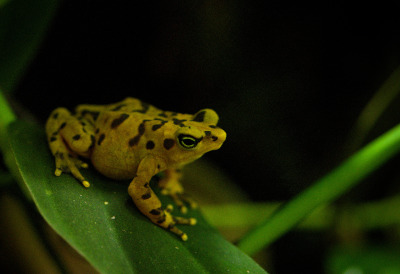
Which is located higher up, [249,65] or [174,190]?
[249,65]

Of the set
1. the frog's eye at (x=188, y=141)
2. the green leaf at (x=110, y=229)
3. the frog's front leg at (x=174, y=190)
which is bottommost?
the frog's front leg at (x=174, y=190)

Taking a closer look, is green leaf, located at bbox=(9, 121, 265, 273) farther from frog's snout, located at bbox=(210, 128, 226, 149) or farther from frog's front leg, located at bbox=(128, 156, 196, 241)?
frog's snout, located at bbox=(210, 128, 226, 149)

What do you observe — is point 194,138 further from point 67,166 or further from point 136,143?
point 67,166

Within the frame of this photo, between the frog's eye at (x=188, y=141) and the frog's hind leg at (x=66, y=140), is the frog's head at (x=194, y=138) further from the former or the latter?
the frog's hind leg at (x=66, y=140)

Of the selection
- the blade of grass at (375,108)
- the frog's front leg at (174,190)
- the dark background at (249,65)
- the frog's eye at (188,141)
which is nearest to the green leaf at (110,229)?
the frog's front leg at (174,190)

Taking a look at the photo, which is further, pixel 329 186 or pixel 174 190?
pixel 174 190

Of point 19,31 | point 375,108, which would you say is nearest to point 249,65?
point 375,108

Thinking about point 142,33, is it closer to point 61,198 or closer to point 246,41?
point 246,41
